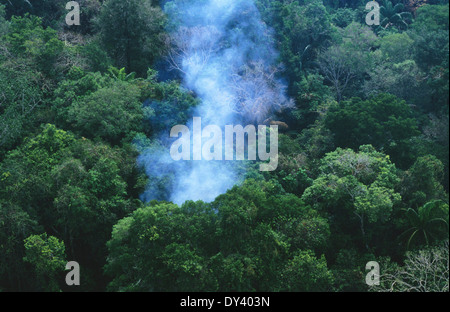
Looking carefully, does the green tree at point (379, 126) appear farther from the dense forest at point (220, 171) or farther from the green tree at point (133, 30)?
the green tree at point (133, 30)

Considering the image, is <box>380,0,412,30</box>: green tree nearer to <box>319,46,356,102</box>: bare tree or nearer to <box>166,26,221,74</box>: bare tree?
<box>319,46,356,102</box>: bare tree

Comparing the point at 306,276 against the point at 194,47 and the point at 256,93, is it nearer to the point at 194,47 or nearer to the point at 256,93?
the point at 256,93

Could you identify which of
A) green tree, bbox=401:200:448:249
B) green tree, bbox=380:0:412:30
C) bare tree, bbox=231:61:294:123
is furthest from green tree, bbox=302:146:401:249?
green tree, bbox=380:0:412:30

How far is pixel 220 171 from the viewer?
21.9 m

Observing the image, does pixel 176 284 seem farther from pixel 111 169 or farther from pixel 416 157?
pixel 416 157

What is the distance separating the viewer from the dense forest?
1808 cm

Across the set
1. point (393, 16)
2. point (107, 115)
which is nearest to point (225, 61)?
point (107, 115)

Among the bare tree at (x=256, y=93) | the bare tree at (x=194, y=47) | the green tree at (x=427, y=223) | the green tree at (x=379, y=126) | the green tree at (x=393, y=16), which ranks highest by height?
the green tree at (x=393, y=16)

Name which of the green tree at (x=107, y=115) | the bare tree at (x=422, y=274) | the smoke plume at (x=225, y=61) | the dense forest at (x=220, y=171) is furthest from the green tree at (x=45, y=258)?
the bare tree at (x=422, y=274)

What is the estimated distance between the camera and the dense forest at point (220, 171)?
1808 centimetres

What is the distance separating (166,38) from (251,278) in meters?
15.3
